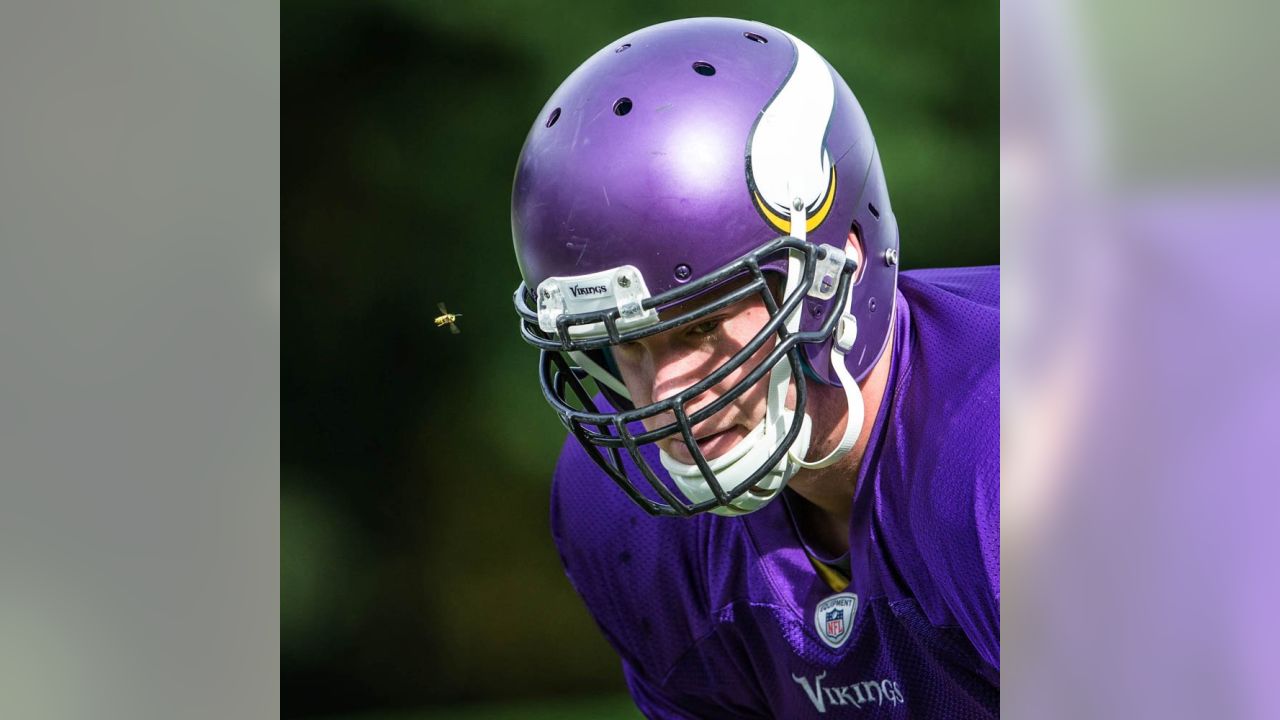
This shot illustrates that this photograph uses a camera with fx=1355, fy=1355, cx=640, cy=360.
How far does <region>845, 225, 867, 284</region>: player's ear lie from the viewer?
125cm

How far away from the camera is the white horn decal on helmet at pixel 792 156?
1.17 metres

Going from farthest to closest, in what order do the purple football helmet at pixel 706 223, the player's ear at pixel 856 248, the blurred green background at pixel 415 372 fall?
the blurred green background at pixel 415 372
the player's ear at pixel 856 248
the purple football helmet at pixel 706 223

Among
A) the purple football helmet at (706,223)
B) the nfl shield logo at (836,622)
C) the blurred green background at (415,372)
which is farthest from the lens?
the blurred green background at (415,372)

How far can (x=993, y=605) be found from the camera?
3.63 feet

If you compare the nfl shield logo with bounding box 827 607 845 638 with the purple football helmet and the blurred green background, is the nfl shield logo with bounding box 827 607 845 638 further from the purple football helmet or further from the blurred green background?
the blurred green background

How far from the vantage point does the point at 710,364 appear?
46.9 inches

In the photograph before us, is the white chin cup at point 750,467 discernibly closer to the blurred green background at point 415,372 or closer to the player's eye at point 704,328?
the player's eye at point 704,328

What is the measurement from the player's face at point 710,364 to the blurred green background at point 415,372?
4.23 ft
